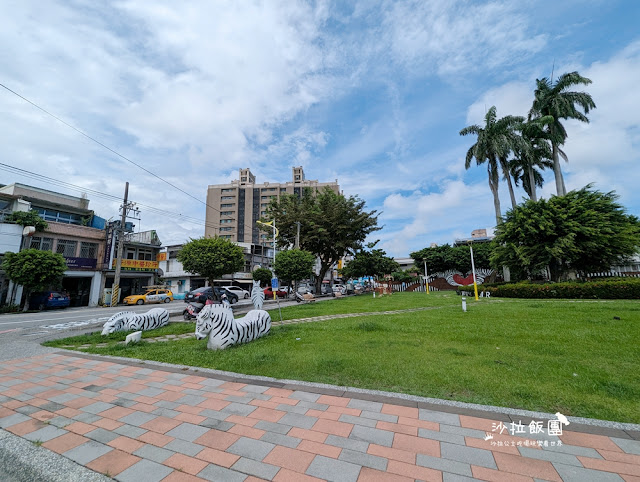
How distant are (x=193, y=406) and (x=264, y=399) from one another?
2.90ft

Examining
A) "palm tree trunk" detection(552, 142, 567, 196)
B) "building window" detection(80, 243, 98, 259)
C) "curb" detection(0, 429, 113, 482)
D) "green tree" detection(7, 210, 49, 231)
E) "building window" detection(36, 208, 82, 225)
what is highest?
"palm tree trunk" detection(552, 142, 567, 196)

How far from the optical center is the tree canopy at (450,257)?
3626cm

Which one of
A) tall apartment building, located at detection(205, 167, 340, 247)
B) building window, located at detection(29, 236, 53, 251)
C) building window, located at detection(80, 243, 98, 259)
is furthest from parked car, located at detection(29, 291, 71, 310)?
tall apartment building, located at detection(205, 167, 340, 247)

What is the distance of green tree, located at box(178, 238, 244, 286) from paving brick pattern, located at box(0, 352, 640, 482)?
13.4m

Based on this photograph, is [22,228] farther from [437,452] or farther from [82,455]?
[437,452]

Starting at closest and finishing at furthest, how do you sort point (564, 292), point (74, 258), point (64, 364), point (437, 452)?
point (437, 452) < point (64, 364) < point (564, 292) < point (74, 258)

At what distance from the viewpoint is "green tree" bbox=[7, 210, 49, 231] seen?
838 inches

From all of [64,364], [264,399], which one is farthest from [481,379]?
[64,364]

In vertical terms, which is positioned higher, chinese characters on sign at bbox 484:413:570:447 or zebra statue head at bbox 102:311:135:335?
zebra statue head at bbox 102:311:135:335

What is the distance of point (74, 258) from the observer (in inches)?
970

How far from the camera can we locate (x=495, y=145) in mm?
25656

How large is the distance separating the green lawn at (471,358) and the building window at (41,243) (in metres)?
21.6

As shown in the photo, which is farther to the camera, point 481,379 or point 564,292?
point 564,292

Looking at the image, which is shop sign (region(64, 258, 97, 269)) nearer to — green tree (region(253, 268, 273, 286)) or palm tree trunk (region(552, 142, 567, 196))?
green tree (region(253, 268, 273, 286))
